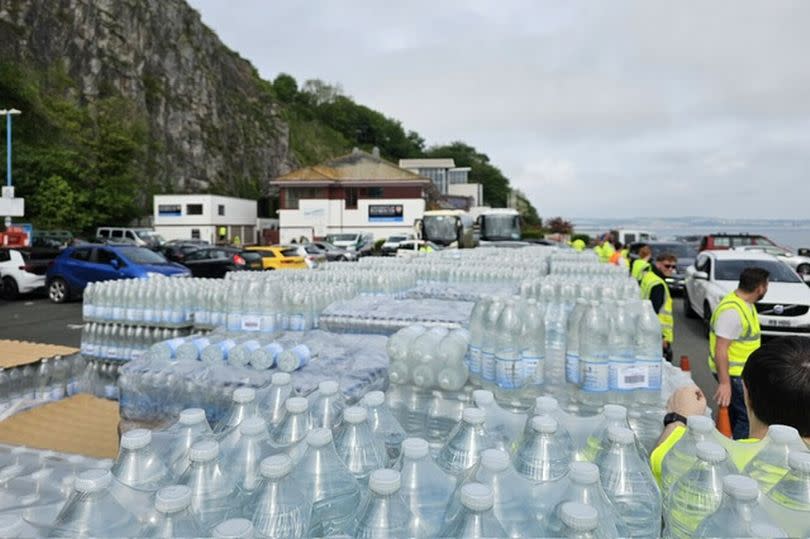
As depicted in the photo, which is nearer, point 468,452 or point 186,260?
point 468,452

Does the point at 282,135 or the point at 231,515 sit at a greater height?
the point at 282,135

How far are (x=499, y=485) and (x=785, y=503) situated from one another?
2.77 ft

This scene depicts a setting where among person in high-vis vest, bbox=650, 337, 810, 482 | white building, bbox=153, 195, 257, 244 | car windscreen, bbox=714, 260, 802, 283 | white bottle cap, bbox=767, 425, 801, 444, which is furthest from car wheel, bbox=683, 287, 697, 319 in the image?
white building, bbox=153, 195, 257, 244

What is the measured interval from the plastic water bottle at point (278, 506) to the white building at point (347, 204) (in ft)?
141

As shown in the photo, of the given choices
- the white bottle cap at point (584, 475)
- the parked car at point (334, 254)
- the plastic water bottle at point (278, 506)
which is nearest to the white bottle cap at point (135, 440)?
the plastic water bottle at point (278, 506)

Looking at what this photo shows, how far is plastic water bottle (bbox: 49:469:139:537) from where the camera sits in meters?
1.49

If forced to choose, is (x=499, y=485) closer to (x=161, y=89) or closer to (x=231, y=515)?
(x=231, y=515)

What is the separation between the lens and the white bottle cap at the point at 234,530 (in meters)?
1.31

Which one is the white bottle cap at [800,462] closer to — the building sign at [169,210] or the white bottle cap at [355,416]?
the white bottle cap at [355,416]

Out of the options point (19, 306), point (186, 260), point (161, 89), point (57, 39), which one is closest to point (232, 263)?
point (186, 260)

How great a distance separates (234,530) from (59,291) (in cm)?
1688

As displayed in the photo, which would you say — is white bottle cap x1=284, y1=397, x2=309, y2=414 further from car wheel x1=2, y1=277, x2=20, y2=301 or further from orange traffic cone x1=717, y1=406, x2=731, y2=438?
car wheel x1=2, y1=277, x2=20, y2=301

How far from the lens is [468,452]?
204 cm

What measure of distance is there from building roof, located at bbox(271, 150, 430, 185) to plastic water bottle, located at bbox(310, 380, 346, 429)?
141 feet
